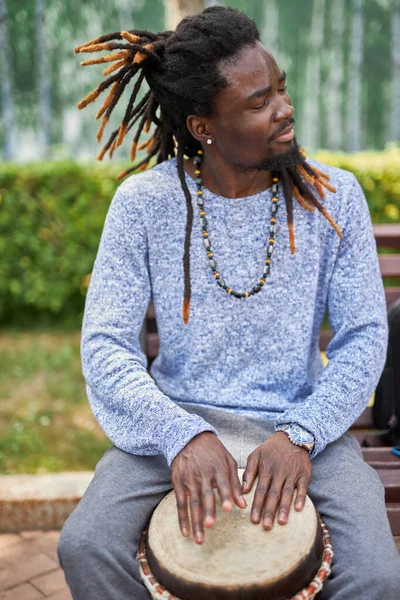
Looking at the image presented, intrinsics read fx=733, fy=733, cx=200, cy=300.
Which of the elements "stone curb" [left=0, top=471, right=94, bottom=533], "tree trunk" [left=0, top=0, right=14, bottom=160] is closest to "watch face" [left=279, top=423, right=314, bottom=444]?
"stone curb" [left=0, top=471, right=94, bottom=533]

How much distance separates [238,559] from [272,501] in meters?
0.21

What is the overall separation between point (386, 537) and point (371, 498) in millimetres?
139

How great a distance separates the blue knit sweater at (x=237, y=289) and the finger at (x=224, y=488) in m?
0.50

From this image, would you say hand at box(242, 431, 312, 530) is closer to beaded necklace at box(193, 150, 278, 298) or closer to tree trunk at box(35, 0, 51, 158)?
beaded necklace at box(193, 150, 278, 298)

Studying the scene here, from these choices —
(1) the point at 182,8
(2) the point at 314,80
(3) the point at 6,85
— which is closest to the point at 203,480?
(1) the point at 182,8

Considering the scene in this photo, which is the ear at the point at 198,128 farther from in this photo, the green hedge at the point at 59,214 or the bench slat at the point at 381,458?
the green hedge at the point at 59,214

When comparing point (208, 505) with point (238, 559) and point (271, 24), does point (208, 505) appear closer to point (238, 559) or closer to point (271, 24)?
point (238, 559)

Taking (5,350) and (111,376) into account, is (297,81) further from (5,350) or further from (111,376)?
(111,376)

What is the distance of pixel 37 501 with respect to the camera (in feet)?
10.4

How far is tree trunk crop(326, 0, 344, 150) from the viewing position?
13639 millimetres

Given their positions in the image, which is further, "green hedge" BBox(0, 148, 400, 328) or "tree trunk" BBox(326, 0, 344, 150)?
"tree trunk" BBox(326, 0, 344, 150)

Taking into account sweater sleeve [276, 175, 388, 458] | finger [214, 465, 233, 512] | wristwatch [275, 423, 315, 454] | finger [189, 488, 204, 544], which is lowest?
finger [189, 488, 204, 544]

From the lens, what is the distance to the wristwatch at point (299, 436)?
6.82ft

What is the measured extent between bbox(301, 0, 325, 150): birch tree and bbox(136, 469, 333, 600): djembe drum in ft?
44.4
